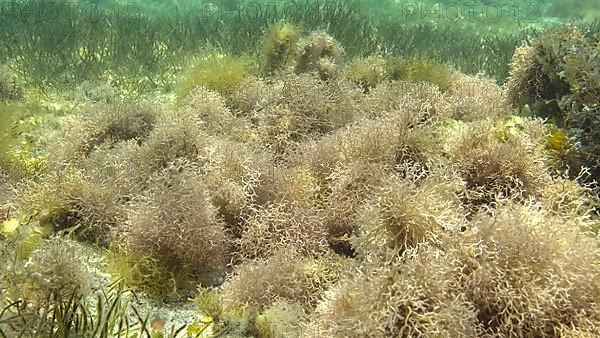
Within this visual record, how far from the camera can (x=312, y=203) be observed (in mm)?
4156

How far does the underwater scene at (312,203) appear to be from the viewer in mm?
2727

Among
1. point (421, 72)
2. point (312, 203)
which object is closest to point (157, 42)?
point (421, 72)

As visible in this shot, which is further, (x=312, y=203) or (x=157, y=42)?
(x=157, y=42)

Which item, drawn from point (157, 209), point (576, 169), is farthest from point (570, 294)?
point (157, 209)

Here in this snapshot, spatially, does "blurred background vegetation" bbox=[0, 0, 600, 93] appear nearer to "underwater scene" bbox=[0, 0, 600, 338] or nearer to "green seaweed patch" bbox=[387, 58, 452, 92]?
"underwater scene" bbox=[0, 0, 600, 338]

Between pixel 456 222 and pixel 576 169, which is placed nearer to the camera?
pixel 456 222

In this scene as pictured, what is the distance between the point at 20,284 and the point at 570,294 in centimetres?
297

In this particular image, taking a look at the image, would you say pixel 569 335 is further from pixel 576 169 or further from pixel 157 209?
pixel 157 209

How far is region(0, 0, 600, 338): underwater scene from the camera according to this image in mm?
2727

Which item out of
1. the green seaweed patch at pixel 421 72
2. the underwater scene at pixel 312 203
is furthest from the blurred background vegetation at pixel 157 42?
the green seaweed patch at pixel 421 72

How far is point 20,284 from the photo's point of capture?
9.40 ft

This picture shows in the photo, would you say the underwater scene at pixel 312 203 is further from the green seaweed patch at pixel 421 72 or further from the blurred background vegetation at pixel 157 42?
the blurred background vegetation at pixel 157 42

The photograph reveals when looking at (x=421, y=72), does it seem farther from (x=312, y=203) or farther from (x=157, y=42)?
(x=157, y=42)

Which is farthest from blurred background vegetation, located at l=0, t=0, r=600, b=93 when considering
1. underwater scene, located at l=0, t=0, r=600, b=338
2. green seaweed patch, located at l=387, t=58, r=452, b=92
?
green seaweed patch, located at l=387, t=58, r=452, b=92
